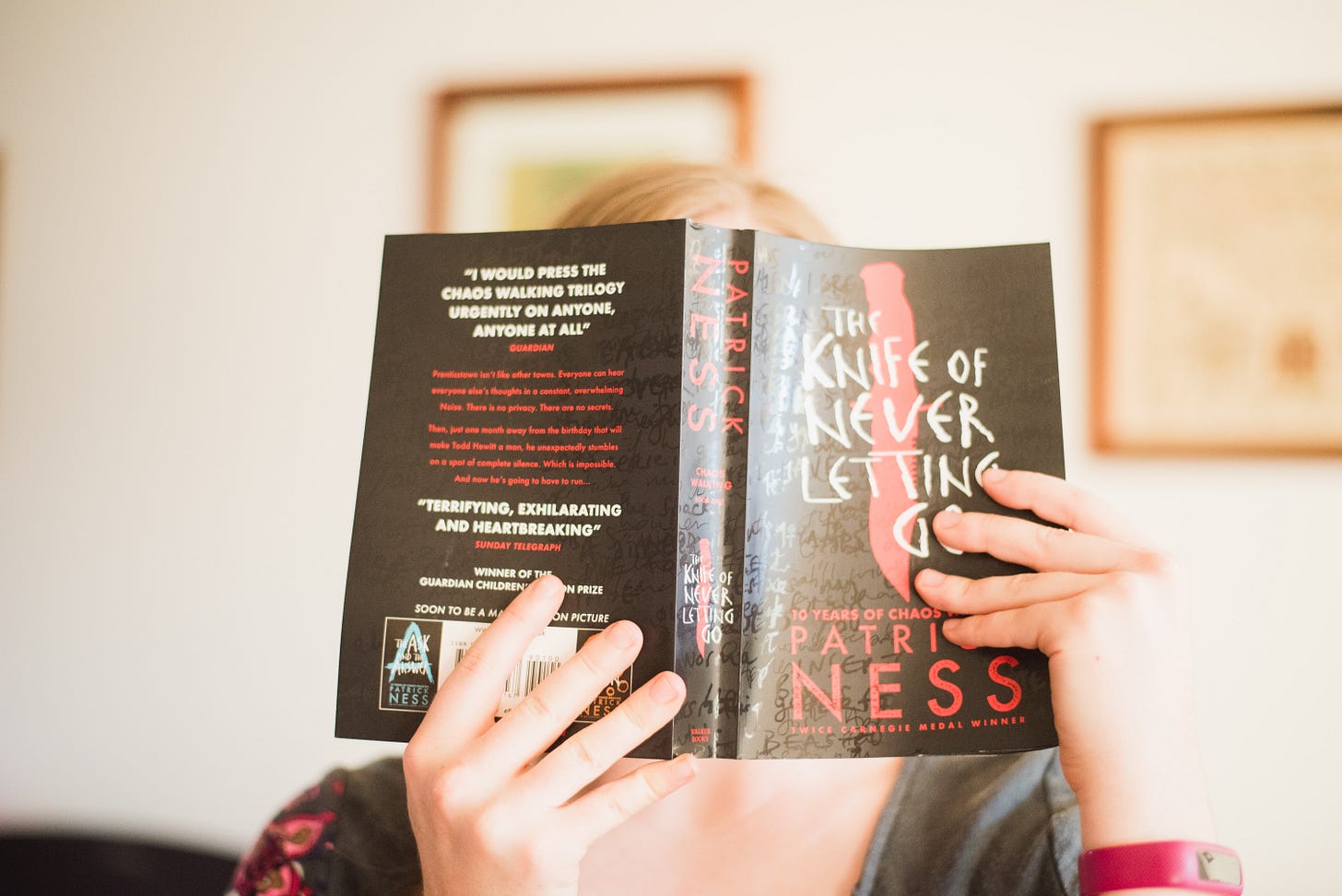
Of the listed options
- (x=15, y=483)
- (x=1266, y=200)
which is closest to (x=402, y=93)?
(x=15, y=483)

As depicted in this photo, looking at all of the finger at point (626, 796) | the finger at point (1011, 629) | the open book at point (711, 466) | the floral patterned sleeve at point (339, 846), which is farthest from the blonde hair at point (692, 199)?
the floral patterned sleeve at point (339, 846)

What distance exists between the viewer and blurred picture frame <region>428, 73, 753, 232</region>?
3.99ft

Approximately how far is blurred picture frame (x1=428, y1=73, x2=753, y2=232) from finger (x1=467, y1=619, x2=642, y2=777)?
0.89 metres

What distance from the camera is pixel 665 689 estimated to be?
1.76 feet

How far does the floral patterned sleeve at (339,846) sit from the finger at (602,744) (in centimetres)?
40

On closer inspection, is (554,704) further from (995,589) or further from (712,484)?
(995,589)

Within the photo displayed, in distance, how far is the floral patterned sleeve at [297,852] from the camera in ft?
2.72

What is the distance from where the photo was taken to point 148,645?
135 centimetres

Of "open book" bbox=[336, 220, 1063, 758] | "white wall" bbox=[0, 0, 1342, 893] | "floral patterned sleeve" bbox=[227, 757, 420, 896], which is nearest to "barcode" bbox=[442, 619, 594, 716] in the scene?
"open book" bbox=[336, 220, 1063, 758]

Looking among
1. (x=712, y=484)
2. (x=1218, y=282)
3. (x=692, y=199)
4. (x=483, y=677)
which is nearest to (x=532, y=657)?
(x=483, y=677)

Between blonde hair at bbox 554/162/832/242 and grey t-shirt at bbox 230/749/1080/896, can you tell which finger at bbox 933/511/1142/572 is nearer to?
grey t-shirt at bbox 230/749/1080/896

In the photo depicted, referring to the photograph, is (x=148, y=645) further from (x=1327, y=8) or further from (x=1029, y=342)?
(x=1327, y=8)

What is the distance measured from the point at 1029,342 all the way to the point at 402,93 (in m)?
1.16

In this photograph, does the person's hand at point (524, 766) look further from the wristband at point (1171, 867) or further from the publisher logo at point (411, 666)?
the wristband at point (1171, 867)
